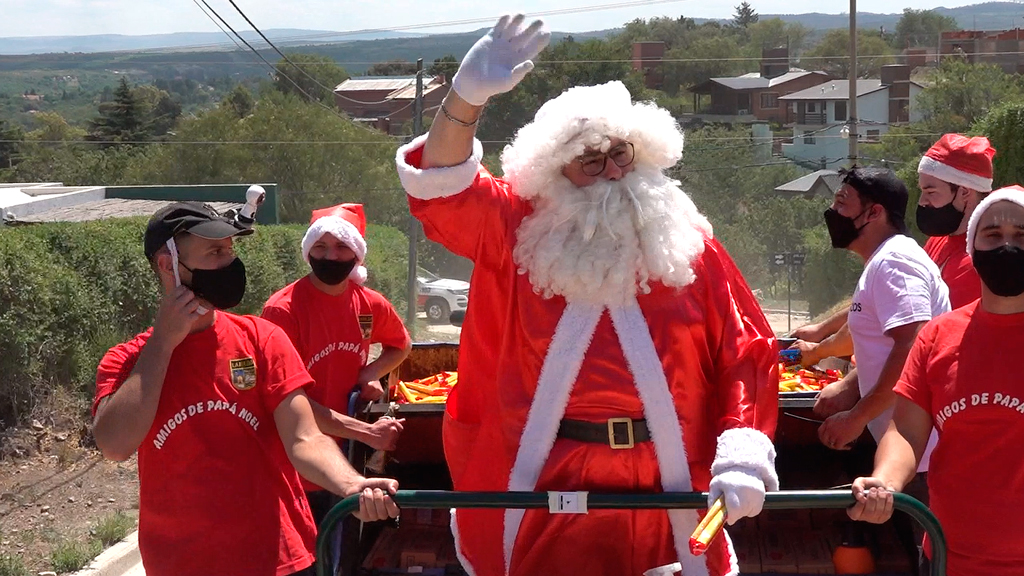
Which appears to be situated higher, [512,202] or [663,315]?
[512,202]

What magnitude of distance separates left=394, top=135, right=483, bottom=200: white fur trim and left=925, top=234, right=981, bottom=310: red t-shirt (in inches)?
88.1

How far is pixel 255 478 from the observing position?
3461 millimetres

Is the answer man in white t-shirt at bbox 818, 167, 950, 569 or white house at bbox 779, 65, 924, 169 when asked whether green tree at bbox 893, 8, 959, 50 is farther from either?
man in white t-shirt at bbox 818, 167, 950, 569

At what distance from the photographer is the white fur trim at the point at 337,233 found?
5.64 m

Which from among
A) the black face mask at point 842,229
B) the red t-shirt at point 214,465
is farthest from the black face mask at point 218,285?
the black face mask at point 842,229

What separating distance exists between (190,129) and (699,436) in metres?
51.8

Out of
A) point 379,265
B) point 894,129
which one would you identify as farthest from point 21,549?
point 894,129

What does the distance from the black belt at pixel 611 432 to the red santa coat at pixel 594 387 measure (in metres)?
0.02

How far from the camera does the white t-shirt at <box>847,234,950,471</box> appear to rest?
4.29 meters

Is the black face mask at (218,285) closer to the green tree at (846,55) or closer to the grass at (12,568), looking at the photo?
the grass at (12,568)

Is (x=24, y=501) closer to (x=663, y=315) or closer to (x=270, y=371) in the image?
(x=270, y=371)

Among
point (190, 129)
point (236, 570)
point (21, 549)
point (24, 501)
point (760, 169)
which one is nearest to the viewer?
point (236, 570)

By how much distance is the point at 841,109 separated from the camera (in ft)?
241

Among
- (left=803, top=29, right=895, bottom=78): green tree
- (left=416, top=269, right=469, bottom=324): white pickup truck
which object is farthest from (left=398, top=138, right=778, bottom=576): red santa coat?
(left=803, top=29, right=895, bottom=78): green tree
